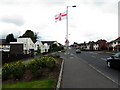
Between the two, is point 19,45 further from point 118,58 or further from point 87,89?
point 87,89

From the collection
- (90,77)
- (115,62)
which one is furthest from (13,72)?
(115,62)

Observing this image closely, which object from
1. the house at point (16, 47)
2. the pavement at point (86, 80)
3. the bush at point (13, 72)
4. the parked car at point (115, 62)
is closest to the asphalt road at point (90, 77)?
the pavement at point (86, 80)

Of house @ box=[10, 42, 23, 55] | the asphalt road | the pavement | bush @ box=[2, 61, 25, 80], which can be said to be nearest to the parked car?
the asphalt road

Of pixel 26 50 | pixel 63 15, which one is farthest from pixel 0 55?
pixel 26 50

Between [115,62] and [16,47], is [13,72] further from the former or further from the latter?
[16,47]

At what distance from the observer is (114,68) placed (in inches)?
835

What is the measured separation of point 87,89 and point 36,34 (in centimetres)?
14553

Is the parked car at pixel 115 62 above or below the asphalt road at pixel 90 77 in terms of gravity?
above

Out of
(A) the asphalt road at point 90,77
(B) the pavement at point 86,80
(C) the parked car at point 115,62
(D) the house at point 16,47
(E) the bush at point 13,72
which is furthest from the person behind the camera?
(D) the house at point 16,47

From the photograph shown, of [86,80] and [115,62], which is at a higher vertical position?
[115,62]

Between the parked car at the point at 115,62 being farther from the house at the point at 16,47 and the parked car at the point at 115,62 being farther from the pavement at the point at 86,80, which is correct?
the house at the point at 16,47

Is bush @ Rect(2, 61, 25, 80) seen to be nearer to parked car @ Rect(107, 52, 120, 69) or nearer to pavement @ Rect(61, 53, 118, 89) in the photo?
pavement @ Rect(61, 53, 118, 89)

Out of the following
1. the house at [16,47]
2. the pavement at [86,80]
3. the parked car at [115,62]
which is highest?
the house at [16,47]

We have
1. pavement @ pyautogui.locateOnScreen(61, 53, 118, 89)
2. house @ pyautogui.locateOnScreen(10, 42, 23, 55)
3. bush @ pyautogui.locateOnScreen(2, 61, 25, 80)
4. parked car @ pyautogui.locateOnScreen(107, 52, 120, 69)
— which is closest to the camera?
pavement @ pyautogui.locateOnScreen(61, 53, 118, 89)
